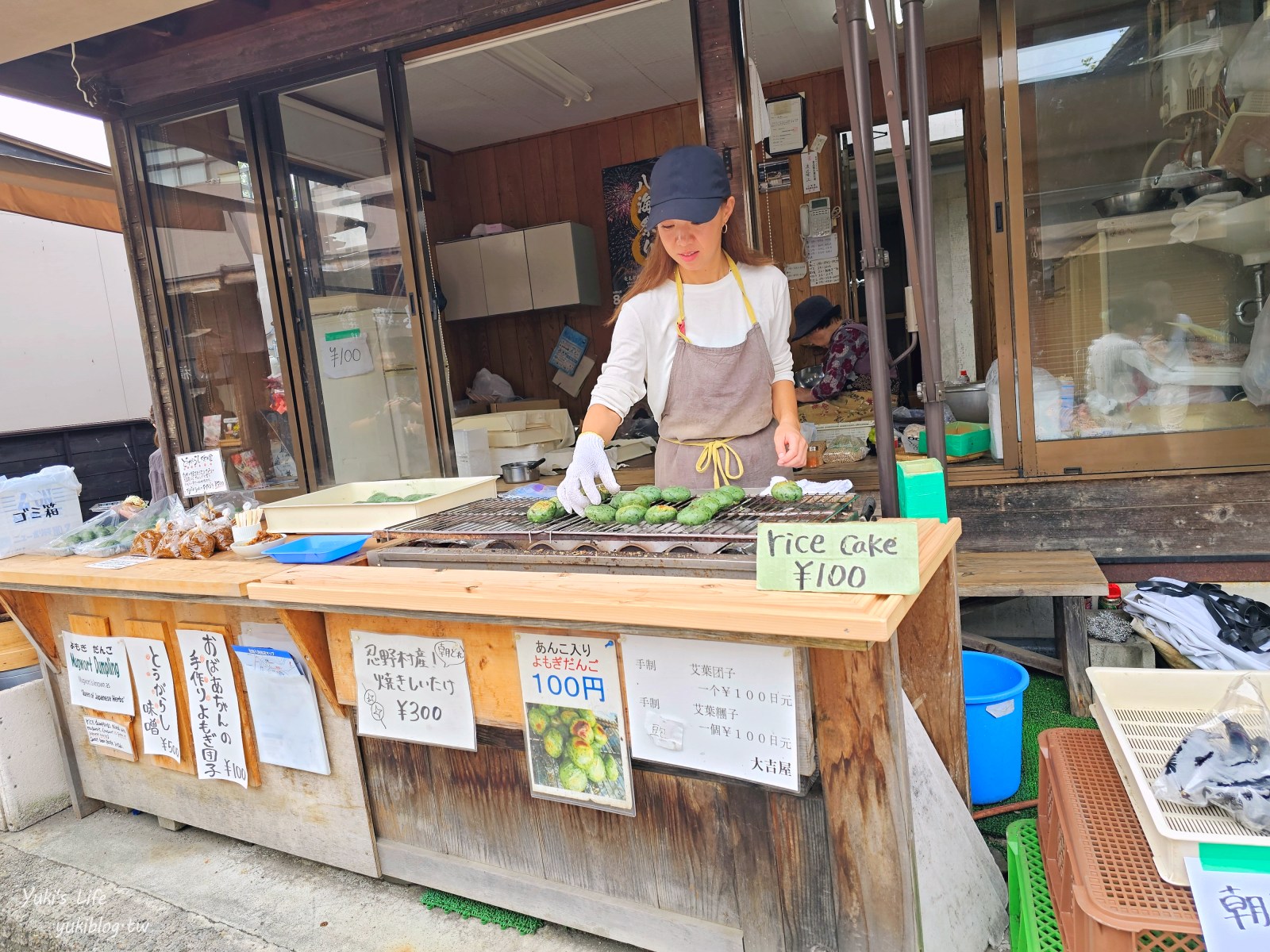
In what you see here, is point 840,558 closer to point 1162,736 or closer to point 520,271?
point 1162,736

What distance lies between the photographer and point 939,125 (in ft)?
24.0

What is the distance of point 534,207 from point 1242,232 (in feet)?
18.6

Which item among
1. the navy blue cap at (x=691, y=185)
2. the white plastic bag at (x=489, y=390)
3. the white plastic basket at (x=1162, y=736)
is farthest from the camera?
the white plastic bag at (x=489, y=390)

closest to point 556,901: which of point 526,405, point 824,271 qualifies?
point 526,405

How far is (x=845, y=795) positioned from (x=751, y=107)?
10.5 feet

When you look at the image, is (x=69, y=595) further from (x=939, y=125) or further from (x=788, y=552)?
(x=939, y=125)

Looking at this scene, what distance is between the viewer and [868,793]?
1501 millimetres

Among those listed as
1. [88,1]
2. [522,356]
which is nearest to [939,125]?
[522,356]

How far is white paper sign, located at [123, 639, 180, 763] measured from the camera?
2.49 m

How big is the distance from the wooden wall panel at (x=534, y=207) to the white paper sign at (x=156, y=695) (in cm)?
497

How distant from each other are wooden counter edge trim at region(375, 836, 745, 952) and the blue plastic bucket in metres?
0.91

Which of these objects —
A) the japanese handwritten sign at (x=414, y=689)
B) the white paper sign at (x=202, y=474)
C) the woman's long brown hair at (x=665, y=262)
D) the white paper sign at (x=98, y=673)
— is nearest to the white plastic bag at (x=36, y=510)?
the white paper sign at (x=98, y=673)

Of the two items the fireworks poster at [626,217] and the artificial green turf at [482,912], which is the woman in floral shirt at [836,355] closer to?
the fireworks poster at [626,217]

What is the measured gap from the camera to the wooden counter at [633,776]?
58.0 inches
